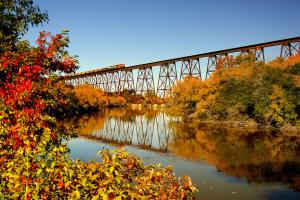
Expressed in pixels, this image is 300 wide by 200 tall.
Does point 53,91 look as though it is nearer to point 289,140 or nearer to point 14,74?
point 14,74

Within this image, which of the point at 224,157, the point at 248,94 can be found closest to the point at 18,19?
the point at 224,157

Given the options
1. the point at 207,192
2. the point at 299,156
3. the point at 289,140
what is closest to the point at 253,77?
the point at 289,140

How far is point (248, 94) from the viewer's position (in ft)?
85.9

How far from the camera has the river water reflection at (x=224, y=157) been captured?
31.5 ft

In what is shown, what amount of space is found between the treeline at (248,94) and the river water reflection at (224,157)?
2.89m

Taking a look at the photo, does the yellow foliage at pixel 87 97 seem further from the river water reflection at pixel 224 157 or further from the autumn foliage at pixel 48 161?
the autumn foliage at pixel 48 161

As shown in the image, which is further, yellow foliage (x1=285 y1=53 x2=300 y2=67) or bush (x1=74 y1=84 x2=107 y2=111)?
bush (x1=74 y1=84 x2=107 y2=111)

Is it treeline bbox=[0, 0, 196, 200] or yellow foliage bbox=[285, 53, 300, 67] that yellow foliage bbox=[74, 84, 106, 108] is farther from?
treeline bbox=[0, 0, 196, 200]

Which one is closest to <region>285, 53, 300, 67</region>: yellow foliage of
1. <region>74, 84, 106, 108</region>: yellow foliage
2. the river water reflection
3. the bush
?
the river water reflection

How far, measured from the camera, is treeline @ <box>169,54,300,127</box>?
23.0 meters

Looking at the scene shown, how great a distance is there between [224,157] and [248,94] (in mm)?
13398

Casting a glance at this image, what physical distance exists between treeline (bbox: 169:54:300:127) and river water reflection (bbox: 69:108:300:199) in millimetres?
2890

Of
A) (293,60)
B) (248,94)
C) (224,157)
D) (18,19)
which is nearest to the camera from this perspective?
(18,19)

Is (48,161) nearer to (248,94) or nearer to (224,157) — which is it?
(224,157)
